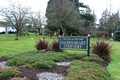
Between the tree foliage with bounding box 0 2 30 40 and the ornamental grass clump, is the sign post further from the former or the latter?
the tree foliage with bounding box 0 2 30 40

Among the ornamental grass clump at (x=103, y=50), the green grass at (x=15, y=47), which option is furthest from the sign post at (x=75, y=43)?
the green grass at (x=15, y=47)

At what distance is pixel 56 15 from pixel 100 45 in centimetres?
2396

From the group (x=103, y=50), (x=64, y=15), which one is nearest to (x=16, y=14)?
(x=64, y=15)

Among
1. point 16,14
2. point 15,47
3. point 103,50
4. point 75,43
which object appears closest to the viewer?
point 103,50

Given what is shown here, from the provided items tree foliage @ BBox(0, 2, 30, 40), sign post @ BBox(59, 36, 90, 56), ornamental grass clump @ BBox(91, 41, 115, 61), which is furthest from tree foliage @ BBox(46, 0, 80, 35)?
ornamental grass clump @ BBox(91, 41, 115, 61)

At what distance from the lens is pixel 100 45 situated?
7172mm

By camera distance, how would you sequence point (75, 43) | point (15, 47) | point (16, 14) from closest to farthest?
point (75, 43), point (15, 47), point (16, 14)

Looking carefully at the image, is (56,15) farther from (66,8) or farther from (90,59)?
(90,59)

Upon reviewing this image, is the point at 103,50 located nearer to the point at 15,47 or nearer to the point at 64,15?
the point at 15,47

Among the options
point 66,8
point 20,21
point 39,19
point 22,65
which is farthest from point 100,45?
point 39,19

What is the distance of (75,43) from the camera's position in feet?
25.8

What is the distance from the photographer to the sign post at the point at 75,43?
754 cm

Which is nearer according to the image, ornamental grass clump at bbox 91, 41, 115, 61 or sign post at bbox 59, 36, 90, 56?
ornamental grass clump at bbox 91, 41, 115, 61

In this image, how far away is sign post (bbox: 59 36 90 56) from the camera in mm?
7543
